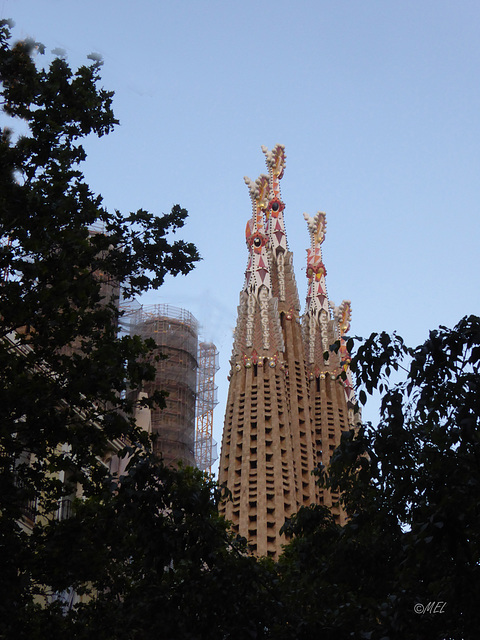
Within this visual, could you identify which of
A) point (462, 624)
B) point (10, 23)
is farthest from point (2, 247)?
point (462, 624)

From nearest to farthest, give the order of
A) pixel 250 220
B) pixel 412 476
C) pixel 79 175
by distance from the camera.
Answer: pixel 412 476
pixel 79 175
pixel 250 220

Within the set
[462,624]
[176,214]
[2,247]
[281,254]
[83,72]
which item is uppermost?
[281,254]

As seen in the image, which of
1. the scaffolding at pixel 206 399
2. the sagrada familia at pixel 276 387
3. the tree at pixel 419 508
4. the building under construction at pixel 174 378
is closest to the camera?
the tree at pixel 419 508

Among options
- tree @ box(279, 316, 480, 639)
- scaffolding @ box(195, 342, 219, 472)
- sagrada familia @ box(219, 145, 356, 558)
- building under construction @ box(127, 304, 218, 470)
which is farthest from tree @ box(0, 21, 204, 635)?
scaffolding @ box(195, 342, 219, 472)

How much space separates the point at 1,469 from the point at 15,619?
1.86 m

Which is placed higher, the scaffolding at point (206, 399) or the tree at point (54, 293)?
Answer: the scaffolding at point (206, 399)

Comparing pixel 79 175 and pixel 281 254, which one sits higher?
pixel 281 254

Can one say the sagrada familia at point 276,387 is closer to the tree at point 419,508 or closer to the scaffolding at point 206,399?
the scaffolding at point 206,399

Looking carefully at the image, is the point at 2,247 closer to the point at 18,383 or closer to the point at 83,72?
the point at 18,383

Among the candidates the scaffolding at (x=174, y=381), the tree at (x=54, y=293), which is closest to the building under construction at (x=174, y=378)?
the scaffolding at (x=174, y=381)

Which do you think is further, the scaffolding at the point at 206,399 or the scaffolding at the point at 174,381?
the scaffolding at the point at 206,399

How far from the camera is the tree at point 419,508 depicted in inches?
392

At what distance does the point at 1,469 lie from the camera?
11.8 m

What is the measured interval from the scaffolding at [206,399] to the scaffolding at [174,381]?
31.9 ft
